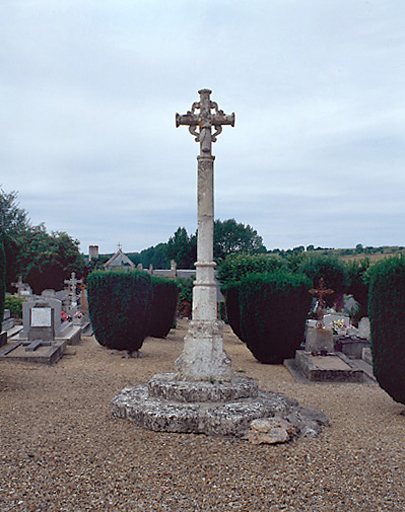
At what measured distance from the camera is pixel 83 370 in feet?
31.9

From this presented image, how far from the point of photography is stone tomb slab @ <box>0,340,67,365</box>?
34.0ft

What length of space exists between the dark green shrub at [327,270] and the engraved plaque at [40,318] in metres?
9.63

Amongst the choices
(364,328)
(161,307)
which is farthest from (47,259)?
(364,328)

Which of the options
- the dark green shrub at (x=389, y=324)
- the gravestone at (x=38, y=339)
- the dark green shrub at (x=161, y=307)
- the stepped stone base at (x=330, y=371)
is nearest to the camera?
the dark green shrub at (x=389, y=324)

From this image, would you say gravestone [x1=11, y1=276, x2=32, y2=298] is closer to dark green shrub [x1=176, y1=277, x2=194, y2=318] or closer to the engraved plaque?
dark green shrub [x1=176, y1=277, x2=194, y2=318]

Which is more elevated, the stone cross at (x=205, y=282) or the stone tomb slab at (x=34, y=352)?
the stone cross at (x=205, y=282)

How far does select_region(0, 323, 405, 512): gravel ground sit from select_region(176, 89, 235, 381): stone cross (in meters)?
1.17

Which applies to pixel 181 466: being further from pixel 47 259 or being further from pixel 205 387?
pixel 47 259

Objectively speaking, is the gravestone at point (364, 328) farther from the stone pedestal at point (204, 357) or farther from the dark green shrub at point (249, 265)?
the stone pedestal at point (204, 357)

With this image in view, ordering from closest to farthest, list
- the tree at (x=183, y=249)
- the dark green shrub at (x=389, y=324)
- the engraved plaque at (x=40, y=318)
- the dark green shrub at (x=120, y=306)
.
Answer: the dark green shrub at (x=389, y=324)
the dark green shrub at (x=120, y=306)
the engraved plaque at (x=40, y=318)
the tree at (x=183, y=249)

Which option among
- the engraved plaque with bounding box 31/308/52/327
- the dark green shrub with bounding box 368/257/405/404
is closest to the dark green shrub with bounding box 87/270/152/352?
the engraved plaque with bounding box 31/308/52/327

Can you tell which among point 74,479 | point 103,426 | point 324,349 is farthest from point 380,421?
point 324,349

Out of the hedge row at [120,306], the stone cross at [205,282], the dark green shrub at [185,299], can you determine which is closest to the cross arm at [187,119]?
the stone cross at [205,282]

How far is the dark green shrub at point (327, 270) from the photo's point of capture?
17828 millimetres
